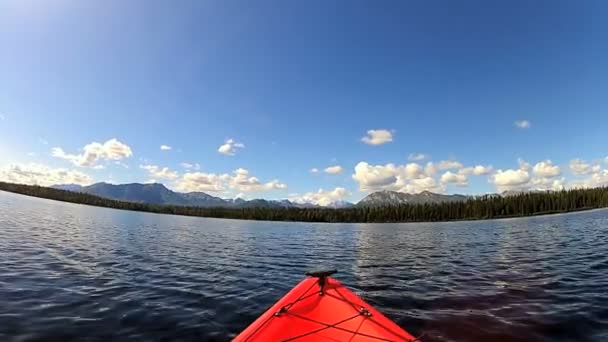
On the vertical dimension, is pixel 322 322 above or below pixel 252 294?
above

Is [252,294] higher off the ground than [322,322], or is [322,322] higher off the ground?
[322,322]

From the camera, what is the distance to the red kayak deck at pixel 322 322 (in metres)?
6.98

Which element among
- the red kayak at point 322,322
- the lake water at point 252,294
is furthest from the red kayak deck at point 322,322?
the lake water at point 252,294

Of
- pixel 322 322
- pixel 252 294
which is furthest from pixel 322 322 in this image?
pixel 252 294

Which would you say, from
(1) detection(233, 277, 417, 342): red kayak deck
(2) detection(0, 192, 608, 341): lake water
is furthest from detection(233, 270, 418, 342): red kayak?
(2) detection(0, 192, 608, 341): lake water

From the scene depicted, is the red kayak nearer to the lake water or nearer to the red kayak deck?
the red kayak deck

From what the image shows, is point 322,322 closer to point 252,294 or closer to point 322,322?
point 322,322

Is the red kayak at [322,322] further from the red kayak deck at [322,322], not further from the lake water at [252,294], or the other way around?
the lake water at [252,294]

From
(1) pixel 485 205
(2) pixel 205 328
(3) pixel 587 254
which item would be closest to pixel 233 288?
(2) pixel 205 328

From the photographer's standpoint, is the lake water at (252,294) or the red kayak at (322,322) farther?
the lake water at (252,294)

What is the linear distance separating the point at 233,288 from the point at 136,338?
288 inches

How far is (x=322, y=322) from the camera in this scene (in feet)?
25.1

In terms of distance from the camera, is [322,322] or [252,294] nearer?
[322,322]

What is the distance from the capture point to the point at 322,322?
7.64 m
